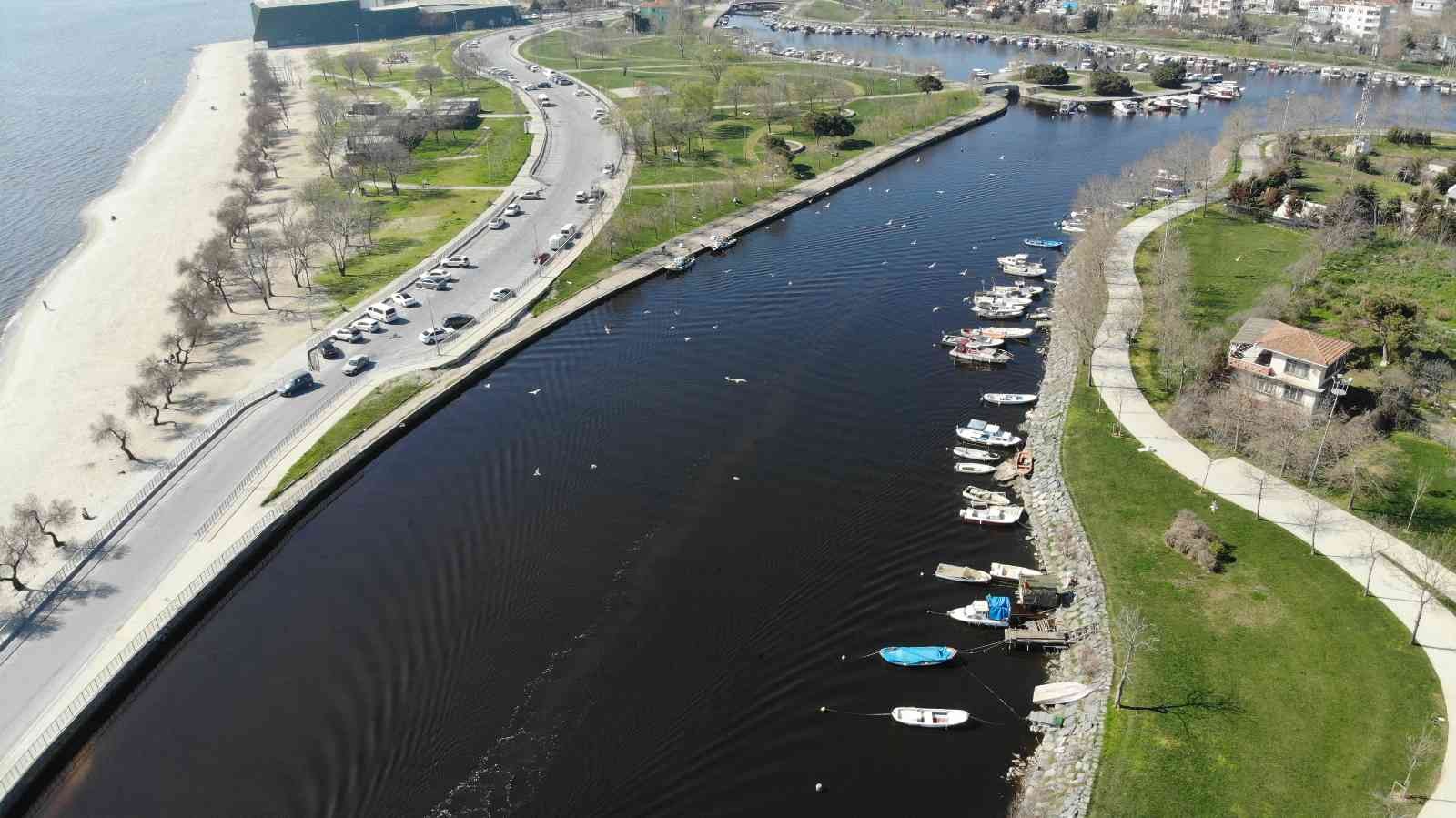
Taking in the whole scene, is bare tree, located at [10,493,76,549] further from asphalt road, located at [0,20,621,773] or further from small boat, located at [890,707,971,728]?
small boat, located at [890,707,971,728]

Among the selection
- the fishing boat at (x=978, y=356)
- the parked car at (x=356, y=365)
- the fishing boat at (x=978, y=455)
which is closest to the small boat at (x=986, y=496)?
the fishing boat at (x=978, y=455)

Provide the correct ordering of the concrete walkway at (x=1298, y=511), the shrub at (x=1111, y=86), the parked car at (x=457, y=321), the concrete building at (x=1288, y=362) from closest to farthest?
1. the concrete walkway at (x=1298, y=511)
2. the concrete building at (x=1288, y=362)
3. the parked car at (x=457, y=321)
4. the shrub at (x=1111, y=86)

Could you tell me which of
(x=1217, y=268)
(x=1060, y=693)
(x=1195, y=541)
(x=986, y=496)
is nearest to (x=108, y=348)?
(x=986, y=496)

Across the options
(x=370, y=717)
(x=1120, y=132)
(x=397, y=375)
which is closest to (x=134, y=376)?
(x=397, y=375)

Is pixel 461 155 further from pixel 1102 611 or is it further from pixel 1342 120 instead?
pixel 1342 120

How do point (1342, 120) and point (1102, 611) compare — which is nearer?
point (1102, 611)

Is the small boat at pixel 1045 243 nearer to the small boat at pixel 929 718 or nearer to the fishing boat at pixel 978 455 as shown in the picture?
the fishing boat at pixel 978 455
